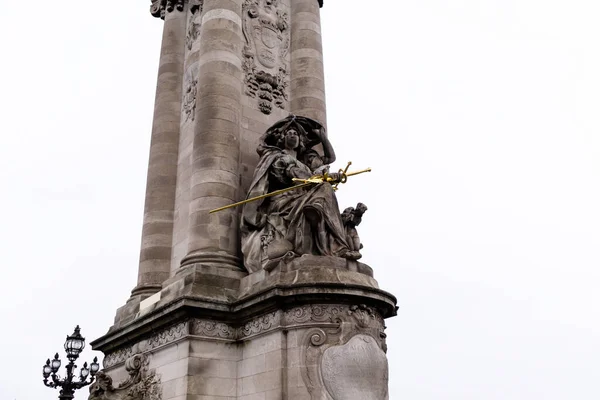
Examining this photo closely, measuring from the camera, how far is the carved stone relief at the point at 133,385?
13438mm

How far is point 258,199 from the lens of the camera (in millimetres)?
14117

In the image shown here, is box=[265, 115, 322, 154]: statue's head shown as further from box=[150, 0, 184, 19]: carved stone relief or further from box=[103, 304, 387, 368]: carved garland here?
box=[150, 0, 184, 19]: carved stone relief

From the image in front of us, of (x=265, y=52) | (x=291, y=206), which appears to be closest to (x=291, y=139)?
(x=291, y=206)

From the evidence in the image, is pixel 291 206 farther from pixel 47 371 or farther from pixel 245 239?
pixel 47 371

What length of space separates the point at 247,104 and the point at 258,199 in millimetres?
2863

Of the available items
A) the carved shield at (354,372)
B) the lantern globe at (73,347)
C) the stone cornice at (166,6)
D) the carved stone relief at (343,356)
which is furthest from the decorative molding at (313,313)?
the lantern globe at (73,347)

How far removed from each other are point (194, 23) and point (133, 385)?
861 centimetres

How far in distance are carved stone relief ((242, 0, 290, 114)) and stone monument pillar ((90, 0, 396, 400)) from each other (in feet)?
0.11

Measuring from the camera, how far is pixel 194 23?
57.9 ft

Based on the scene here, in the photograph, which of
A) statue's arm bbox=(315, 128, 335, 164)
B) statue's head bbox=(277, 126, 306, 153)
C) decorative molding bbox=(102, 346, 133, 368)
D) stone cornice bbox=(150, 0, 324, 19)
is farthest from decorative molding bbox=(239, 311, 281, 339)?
stone cornice bbox=(150, 0, 324, 19)

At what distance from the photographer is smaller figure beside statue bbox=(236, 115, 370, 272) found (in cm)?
1302

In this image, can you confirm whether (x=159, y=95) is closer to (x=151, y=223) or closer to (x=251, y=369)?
(x=151, y=223)

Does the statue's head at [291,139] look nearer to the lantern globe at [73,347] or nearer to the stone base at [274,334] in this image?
the stone base at [274,334]

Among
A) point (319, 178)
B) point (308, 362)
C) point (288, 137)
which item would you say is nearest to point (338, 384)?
point (308, 362)
